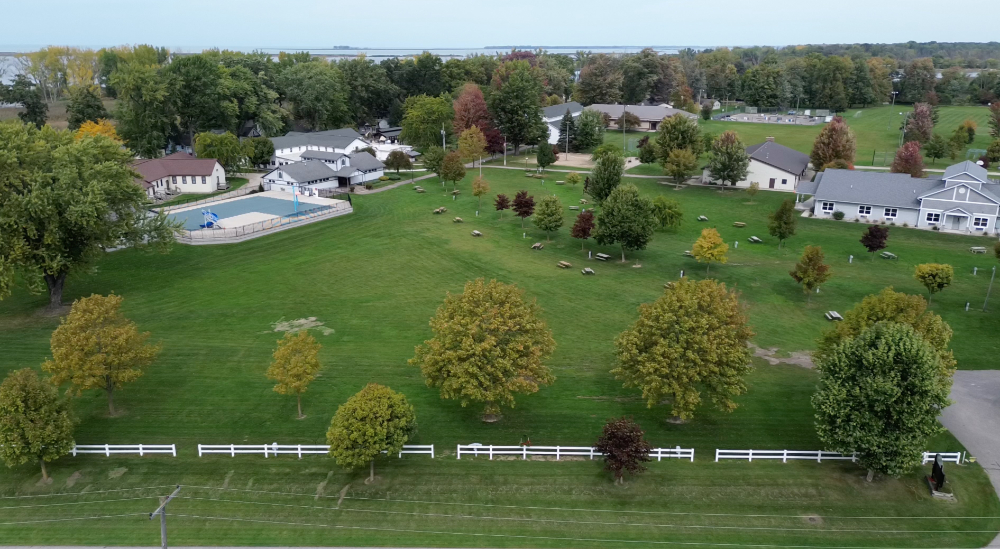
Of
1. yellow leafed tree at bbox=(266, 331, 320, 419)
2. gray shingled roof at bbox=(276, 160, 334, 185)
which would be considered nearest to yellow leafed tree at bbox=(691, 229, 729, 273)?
yellow leafed tree at bbox=(266, 331, 320, 419)

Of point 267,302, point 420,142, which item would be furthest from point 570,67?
point 267,302

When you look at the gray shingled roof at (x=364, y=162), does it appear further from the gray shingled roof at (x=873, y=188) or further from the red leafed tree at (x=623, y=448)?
the red leafed tree at (x=623, y=448)

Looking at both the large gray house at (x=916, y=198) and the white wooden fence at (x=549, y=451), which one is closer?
the white wooden fence at (x=549, y=451)

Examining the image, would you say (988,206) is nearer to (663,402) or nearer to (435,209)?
(663,402)

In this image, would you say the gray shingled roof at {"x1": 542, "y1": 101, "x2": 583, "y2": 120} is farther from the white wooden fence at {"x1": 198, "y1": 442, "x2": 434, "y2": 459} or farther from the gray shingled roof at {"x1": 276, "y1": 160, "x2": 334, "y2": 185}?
the white wooden fence at {"x1": 198, "y1": 442, "x2": 434, "y2": 459}

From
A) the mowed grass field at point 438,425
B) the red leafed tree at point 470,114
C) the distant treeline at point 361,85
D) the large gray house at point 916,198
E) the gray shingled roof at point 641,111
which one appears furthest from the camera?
the gray shingled roof at point 641,111

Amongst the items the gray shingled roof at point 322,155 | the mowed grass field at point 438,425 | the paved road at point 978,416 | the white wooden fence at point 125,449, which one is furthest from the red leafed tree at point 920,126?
the white wooden fence at point 125,449
